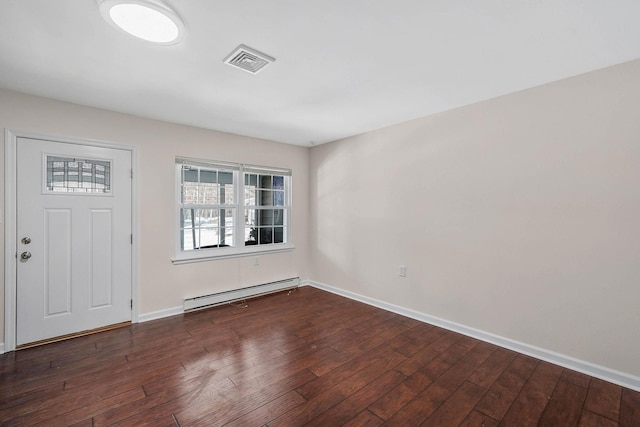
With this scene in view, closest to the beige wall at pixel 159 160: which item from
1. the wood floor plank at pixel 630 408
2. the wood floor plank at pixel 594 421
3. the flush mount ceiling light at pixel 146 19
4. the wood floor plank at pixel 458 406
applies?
the flush mount ceiling light at pixel 146 19

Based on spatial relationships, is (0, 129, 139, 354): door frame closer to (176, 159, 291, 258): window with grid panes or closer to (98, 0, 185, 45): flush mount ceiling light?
(176, 159, 291, 258): window with grid panes

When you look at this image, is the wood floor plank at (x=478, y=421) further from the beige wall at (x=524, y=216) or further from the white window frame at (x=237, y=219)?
the white window frame at (x=237, y=219)

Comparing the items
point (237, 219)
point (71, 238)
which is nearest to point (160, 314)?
point (71, 238)

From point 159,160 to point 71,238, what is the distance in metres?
1.23

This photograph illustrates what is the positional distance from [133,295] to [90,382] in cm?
125

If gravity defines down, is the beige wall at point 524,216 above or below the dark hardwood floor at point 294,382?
above

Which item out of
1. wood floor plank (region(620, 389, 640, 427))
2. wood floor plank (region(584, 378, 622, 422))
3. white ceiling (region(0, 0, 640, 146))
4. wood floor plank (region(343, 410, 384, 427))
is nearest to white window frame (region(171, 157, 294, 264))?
white ceiling (region(0, 0, 640, 146))

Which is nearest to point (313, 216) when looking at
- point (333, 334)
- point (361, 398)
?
point (333, 334)

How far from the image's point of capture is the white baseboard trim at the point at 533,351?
216 centimetres

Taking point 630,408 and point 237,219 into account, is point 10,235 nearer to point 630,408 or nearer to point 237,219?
point 237,219

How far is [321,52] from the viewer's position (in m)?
1.99

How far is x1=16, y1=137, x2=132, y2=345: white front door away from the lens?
2.72m

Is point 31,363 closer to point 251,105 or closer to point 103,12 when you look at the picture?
point 103,12

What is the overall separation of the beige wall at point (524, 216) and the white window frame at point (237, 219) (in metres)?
1.47
